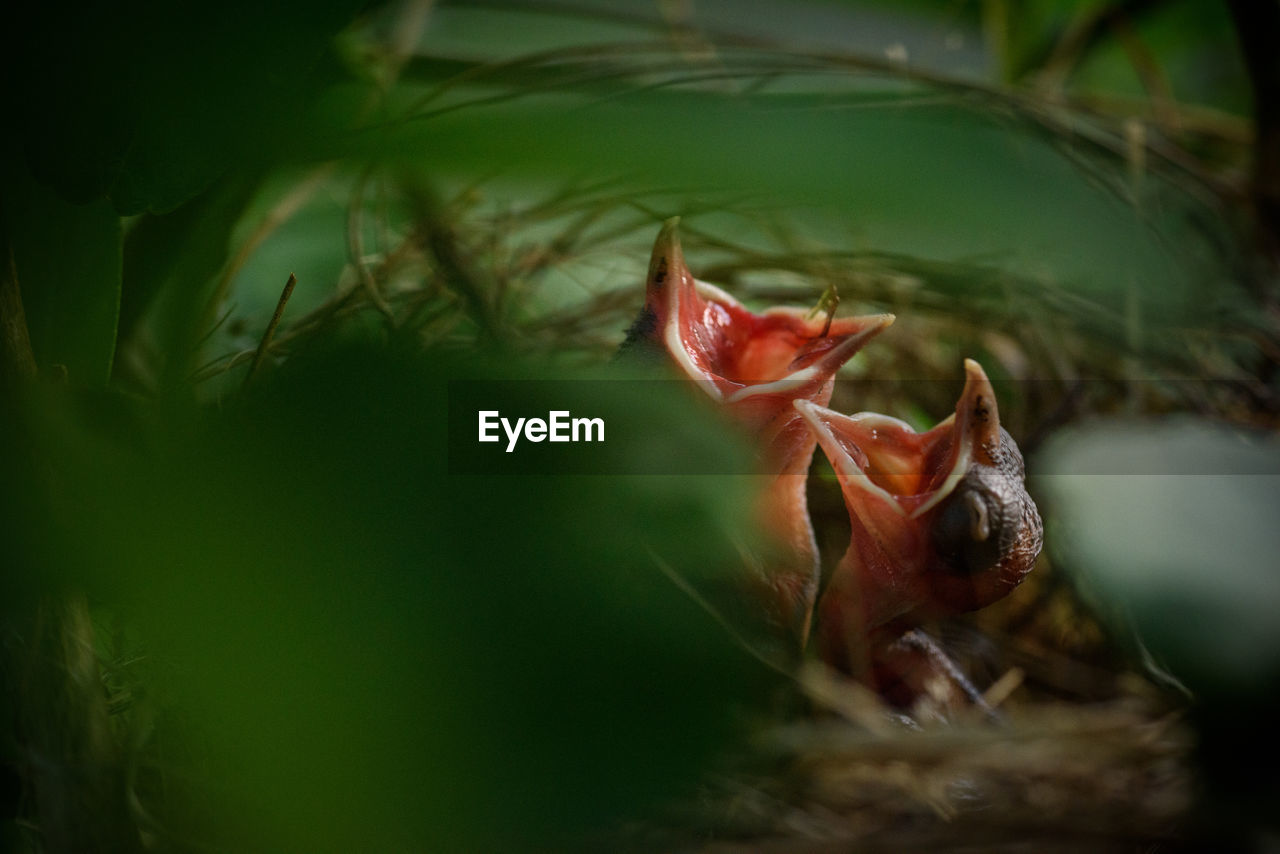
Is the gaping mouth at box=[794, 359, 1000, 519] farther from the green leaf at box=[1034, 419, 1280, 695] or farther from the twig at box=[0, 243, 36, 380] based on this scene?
the twig at box=[0, 243, 36, 380]

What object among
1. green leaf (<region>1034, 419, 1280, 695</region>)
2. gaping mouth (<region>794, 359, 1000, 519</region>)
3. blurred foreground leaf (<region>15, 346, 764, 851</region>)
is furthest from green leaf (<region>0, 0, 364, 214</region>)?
green leaf (<region>1034, 419, 1280, 695</region>)

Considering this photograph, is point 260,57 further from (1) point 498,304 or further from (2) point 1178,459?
(2) point 1178,459

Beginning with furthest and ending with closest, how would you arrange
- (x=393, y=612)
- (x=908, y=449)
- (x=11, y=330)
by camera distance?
(x=908, y=449) → (x=11, y=330) → (x=393, y=612)

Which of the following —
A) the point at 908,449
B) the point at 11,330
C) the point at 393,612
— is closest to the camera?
the point at 393,612

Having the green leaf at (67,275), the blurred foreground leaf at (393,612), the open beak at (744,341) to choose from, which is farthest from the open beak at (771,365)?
the green leaf at (67,275)

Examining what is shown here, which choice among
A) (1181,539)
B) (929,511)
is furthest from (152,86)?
(1181,539)

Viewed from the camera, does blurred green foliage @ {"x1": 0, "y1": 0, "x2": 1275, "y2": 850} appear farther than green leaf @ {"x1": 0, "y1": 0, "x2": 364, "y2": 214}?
No

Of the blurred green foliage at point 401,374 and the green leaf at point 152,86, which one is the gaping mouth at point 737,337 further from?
the green leaf at point 152,86

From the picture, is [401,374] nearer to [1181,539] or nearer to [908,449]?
[908,449]
